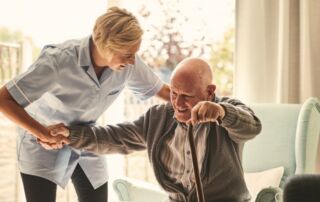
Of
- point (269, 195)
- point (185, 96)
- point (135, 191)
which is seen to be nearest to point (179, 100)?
point (185, 96)

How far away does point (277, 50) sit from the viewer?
2646 mm

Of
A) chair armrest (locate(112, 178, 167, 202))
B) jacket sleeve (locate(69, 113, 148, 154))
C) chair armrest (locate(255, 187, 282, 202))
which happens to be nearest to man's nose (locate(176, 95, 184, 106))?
jacket sleeve (locate(69, 113, 148, 154))

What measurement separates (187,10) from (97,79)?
1.50 metres

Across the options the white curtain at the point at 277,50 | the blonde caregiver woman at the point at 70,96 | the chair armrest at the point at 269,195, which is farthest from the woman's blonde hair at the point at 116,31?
the white curtain at the point at 277,50

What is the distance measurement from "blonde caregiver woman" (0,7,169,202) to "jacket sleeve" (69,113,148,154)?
0.23 ft

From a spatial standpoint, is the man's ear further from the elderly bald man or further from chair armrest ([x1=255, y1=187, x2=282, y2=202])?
chair armrest ([x1=255, y1=187, x2=282, y2=202])

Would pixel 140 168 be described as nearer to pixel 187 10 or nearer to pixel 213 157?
pixel 187 10

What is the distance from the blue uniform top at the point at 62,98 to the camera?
1.63 metres

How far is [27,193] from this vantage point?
1.72 metres

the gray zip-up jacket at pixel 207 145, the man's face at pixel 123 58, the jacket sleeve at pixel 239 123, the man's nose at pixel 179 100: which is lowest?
the gray zip-up jacket at pixel 207 145

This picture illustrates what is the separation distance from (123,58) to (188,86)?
26 centimetres

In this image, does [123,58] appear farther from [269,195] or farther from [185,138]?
[269,195]

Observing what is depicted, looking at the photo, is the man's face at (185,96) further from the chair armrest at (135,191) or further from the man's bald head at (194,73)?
the chair armrest at (135,191)

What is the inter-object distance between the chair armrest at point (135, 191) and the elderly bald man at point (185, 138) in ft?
1.77
